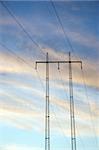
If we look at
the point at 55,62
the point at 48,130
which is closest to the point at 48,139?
the point at 48,130

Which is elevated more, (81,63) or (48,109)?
(81,63)

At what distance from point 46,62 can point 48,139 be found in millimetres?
5374

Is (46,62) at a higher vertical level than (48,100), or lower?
higher

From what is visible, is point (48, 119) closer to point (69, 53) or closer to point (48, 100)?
point (48, 100)

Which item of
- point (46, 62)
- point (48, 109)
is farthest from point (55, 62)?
point (48, 109)

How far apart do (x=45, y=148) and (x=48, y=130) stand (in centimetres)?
117

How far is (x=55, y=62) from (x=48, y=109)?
3.48m

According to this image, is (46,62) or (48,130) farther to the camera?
(46,62)

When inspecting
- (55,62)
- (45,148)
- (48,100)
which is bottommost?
(45,148)

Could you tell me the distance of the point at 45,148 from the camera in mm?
38812

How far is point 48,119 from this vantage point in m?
40.1

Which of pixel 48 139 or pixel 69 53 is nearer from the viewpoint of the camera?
pixel 48 139

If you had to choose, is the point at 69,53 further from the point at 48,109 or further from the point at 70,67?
the point at 48,109

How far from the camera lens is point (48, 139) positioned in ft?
129
